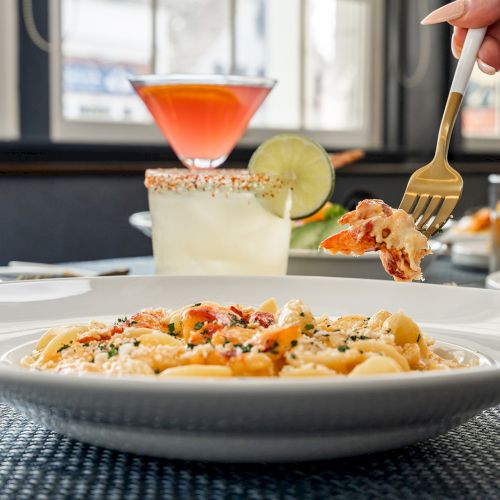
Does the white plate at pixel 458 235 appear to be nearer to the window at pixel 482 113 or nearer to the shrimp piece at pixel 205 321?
the shrimp piece at pixel 205 321

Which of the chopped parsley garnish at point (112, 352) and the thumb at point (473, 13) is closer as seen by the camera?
the chopped parsley garnish at point (112, 352)

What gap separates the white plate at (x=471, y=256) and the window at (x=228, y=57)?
231 cm

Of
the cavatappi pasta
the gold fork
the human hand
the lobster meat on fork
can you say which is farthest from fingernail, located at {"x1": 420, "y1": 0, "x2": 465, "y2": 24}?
the cavatappi pasta

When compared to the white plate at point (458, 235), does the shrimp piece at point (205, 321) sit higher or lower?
higher

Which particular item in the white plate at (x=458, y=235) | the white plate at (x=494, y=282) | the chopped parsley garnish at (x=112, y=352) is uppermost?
the chopped parsley garnish at (x=112, y=352)

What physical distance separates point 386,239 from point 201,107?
2.03 ft

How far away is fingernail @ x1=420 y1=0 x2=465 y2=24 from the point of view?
1.12m

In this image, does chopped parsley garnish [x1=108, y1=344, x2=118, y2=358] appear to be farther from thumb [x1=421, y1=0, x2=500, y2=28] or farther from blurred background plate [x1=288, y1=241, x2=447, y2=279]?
thumb [x1=421, y1=0, x2=500, y2=28]

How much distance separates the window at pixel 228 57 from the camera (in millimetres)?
3771

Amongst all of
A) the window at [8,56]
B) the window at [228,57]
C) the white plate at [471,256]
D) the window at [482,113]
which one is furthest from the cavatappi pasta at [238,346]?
the window at [482,113]

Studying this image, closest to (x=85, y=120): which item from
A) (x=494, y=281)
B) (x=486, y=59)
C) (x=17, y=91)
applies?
(x=17, y=91)

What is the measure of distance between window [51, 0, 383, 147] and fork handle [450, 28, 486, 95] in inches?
103

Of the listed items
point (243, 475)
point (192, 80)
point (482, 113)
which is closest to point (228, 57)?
point (482, 113)

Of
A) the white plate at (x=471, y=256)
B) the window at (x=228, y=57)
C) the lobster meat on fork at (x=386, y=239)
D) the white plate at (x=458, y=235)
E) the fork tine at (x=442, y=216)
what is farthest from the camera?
the window at (x=228, y=57)
